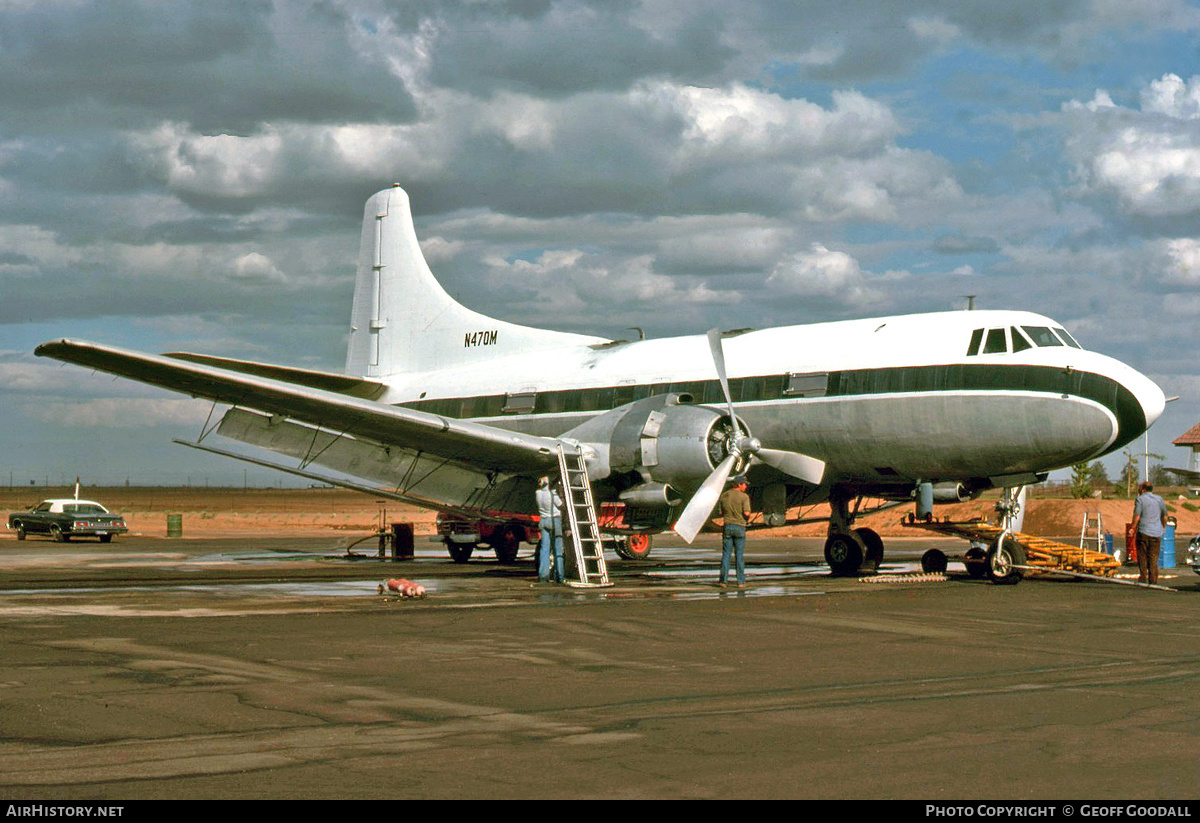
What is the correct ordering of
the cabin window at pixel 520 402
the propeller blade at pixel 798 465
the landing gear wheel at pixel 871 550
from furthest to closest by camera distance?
the cabin window at pixel 520 402
the landing gear wheel at pixel 871 550
the propeller blade at pixel 798 465

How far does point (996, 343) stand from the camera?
20875 millimetres


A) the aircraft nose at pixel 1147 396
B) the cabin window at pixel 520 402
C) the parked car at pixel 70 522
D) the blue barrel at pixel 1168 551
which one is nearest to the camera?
the aircraft nose at pixel 1147 396

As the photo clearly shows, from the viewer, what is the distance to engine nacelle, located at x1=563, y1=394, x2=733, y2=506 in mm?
21562

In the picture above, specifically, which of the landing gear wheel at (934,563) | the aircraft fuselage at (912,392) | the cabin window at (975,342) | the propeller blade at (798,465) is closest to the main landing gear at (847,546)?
the landing gear wheel at (934,563)

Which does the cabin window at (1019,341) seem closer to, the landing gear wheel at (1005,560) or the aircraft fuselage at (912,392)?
the aircraft fuselage at (912,392)

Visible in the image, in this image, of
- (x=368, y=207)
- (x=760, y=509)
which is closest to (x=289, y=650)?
(x=760, y=509)

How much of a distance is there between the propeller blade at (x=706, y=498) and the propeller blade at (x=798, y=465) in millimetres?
1202

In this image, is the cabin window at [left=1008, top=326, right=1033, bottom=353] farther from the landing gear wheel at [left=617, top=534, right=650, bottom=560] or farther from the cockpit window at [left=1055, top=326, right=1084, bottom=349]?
the landing gear wheel at [left=617, top=534, right=650, bottom=560]

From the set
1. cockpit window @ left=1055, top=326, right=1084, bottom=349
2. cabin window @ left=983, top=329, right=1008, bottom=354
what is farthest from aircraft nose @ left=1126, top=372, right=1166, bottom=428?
cabin window @ left=983, top=329, right=1008, bottom=354

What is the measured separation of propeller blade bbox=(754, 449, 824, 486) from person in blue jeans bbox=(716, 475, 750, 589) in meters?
1.48

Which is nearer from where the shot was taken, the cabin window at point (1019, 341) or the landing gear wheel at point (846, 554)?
the cabin window at point (1019, 341)

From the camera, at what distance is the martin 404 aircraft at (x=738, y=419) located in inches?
805

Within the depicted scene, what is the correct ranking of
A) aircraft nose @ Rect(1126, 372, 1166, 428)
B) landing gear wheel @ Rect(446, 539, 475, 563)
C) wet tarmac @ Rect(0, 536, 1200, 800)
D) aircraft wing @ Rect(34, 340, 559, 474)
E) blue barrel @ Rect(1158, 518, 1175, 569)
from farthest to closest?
landing gear wheel @ Rect(446, 539, 475, 563) → blue barrel @ Rect(1158, 518, 1175, 569) → aircraft wing @ Rect(34, 340, 559, 474) → aircraft nose @ Rect(1126, 372, 1166, 428) → wet tarmac @ Rect(0, 536, 1200, 800)
